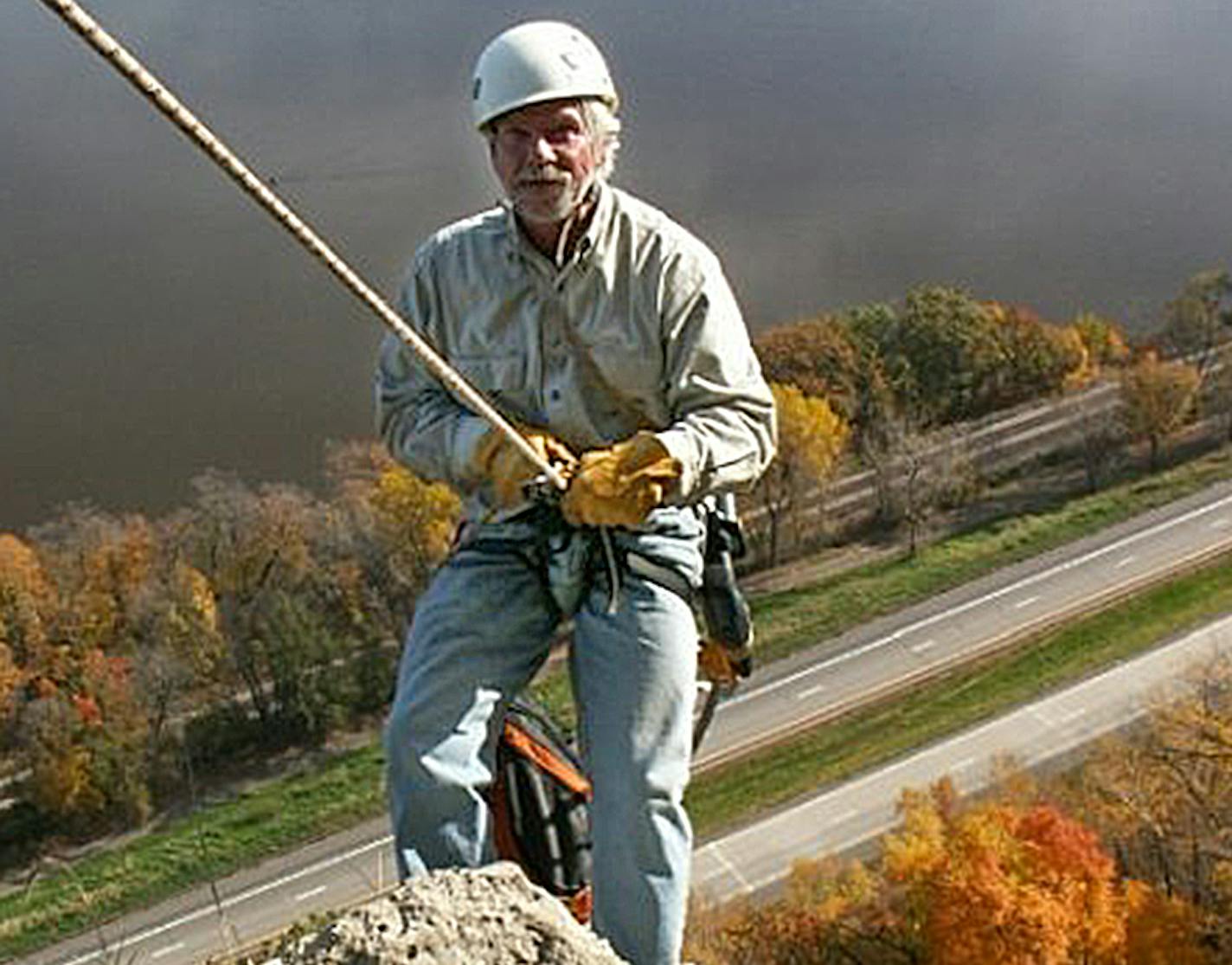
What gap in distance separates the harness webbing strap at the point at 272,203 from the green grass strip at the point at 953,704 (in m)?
19.0

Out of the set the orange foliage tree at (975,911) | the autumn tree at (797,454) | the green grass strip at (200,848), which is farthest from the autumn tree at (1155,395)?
the green grass strip at (200,848)

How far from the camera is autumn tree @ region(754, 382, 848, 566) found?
25047 millimetres

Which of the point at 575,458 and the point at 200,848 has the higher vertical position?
the point at 575,458

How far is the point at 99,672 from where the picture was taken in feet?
71.8

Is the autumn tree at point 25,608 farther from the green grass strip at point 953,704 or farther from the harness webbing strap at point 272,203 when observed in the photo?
the harness webbing strap at point 272,203

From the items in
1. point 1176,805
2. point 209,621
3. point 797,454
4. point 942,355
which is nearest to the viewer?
point 1176,805

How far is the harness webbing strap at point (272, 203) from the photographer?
243 cm

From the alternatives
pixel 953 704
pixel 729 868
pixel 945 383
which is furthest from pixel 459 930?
pixel 945 383

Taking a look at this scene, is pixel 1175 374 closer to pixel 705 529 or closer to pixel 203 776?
pixel 203 776

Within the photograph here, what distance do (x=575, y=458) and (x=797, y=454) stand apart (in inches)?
858

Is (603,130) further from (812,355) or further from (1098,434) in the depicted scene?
(1098,434)

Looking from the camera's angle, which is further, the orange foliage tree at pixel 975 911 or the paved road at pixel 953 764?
the paved road at pixel 953 764

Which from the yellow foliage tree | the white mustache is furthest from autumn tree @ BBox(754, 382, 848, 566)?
the white mustache

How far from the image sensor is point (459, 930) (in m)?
2.73
